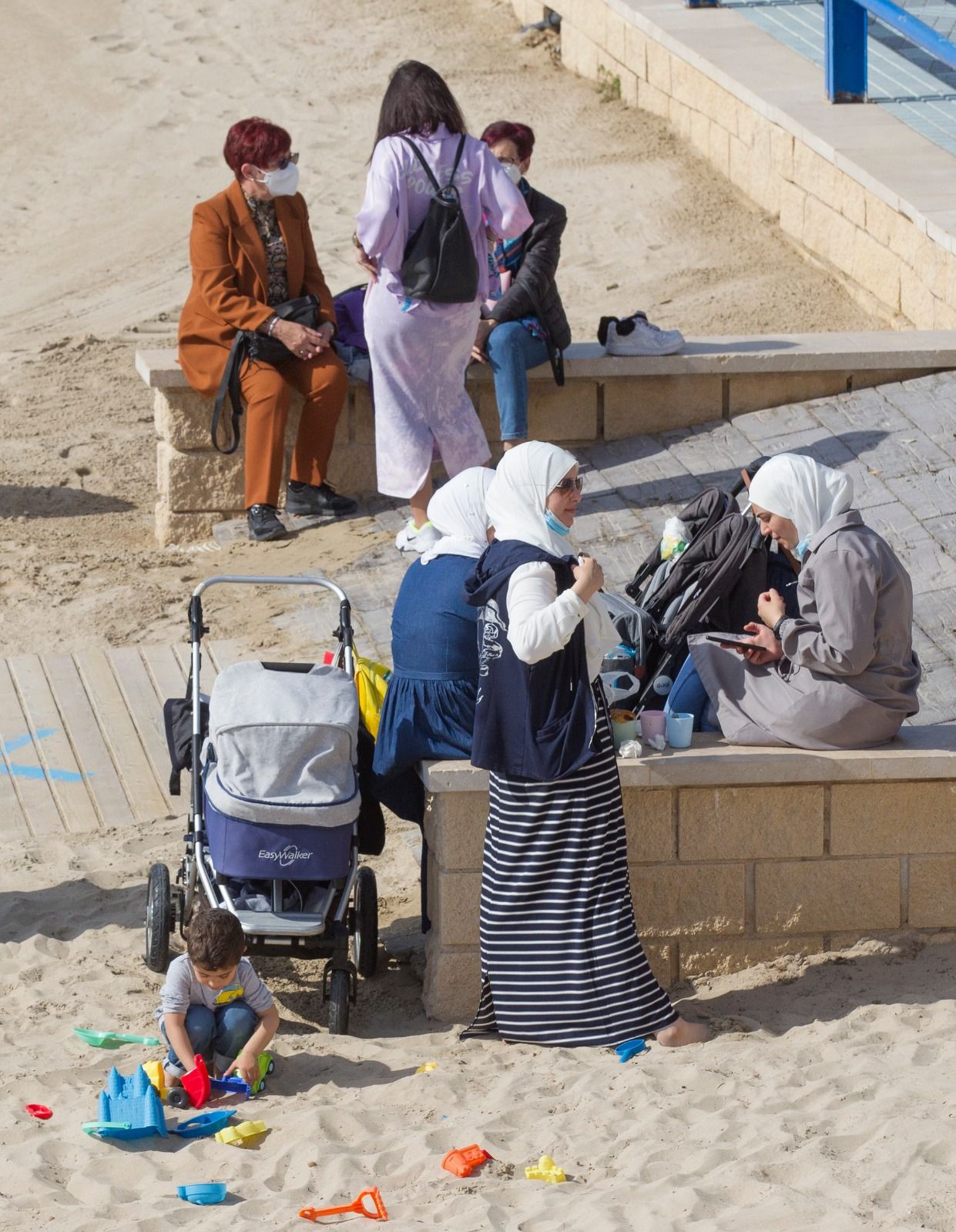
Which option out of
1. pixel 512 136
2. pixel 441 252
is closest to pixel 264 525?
pixel 441 252

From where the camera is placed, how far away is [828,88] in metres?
11.6

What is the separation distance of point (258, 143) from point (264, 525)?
181cm

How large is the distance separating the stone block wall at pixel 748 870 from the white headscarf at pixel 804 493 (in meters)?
0.70

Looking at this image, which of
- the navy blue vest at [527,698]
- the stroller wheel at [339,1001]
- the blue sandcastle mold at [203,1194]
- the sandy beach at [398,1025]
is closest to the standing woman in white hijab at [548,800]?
the navy blue vest at [527,698]

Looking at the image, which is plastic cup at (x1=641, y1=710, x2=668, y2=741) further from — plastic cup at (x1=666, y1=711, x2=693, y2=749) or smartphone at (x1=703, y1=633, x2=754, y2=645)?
smartphone at (x1=703, y1=633, x2=754, y2=645)

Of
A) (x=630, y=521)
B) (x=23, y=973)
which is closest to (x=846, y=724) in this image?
(x=23, y=973)

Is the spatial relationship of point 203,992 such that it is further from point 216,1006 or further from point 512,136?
point 512,136

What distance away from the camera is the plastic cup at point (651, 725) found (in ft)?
16.8

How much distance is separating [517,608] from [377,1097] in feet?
4.36

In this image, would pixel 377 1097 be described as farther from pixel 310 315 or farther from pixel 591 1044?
pixel 310 315

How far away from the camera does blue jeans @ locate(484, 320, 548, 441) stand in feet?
27.7

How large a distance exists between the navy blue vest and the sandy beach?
2.77ft

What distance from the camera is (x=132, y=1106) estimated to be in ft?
14.5

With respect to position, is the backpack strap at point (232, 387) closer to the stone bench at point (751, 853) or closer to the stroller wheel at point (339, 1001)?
the stone bench at point (751, 853)
